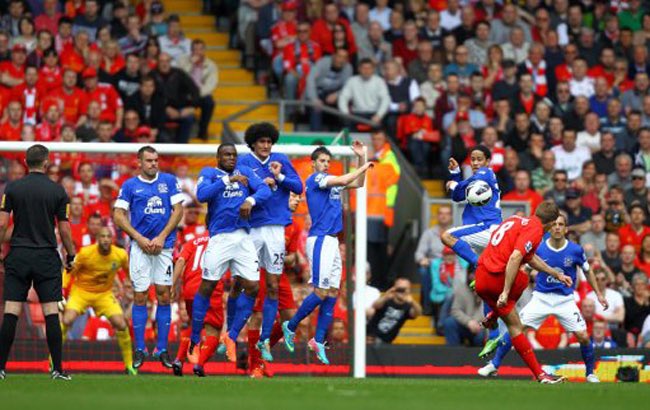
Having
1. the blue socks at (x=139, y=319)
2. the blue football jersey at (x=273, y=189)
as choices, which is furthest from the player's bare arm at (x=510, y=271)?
the blue socks at (x=139, y=319)

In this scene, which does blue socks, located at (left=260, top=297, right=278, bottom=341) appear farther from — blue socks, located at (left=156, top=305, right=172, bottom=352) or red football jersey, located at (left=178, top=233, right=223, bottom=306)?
red football jersey, located at (left=178, top=233, right=223, bottom=306)

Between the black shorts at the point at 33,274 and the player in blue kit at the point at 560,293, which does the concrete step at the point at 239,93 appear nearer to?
the player in blue kit at the point at 560,293

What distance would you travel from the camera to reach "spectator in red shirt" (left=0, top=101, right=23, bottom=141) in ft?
79.1

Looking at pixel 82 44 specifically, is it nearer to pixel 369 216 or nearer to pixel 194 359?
pixel 369 216

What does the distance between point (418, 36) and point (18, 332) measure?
9433mm

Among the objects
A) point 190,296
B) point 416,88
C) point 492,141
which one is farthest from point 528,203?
point 190,296

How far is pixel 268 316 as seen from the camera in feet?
61.8

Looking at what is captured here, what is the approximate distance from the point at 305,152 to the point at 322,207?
67.8 inches

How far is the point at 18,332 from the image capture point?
21.9 metres

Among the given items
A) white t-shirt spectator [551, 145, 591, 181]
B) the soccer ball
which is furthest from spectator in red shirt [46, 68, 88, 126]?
the soccer ball

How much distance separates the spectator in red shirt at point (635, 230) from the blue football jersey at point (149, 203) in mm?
8882

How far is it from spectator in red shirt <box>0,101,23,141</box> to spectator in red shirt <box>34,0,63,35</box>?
2785mm

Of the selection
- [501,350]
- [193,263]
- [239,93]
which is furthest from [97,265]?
[239,93]

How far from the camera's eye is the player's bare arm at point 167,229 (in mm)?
18781
